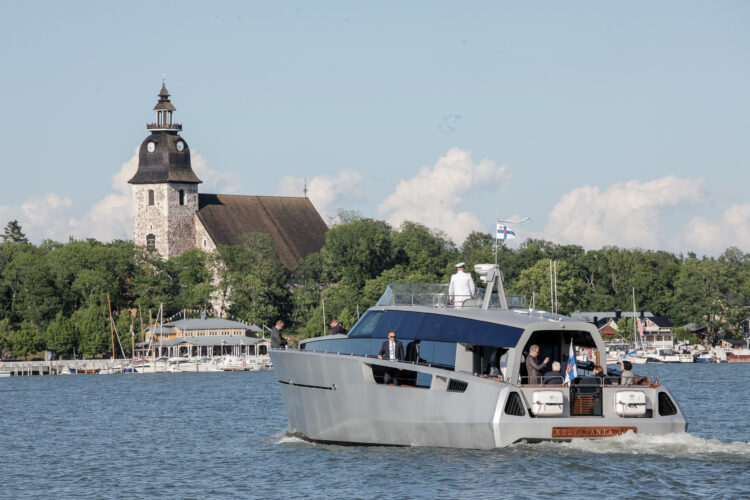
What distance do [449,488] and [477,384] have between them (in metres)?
2.87

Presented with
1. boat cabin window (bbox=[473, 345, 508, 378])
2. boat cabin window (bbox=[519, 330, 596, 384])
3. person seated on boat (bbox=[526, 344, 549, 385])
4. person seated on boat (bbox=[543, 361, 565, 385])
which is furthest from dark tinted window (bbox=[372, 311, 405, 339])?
person seated on boat (bbox=[543, 361, 565, 385])

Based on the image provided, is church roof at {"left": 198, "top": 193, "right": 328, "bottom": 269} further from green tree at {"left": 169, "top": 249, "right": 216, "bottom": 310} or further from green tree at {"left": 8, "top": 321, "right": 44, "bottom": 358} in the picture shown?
green tree at {"left": 8, "top": 321, "right": 44, "bottom": 358}

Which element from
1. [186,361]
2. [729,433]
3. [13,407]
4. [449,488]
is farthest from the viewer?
[186,361]

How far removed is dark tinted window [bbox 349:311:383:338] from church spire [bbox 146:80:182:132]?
124 meters

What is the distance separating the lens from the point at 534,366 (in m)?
27.9

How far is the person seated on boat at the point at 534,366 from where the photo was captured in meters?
27.9

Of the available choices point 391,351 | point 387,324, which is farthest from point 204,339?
point 391,351

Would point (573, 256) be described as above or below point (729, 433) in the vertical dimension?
above

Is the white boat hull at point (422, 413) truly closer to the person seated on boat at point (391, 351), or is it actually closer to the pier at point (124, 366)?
the person seated on boat at point (391, 351)

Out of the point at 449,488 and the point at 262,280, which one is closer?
the point at 449,488

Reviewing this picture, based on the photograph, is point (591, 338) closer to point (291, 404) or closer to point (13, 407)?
point (291, 404)

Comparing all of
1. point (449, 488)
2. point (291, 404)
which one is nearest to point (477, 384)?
point (449, 488)

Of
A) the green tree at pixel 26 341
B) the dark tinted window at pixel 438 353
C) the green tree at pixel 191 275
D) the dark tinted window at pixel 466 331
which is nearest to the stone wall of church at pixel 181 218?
the green tree at pixel 191 275

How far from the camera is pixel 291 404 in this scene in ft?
109
